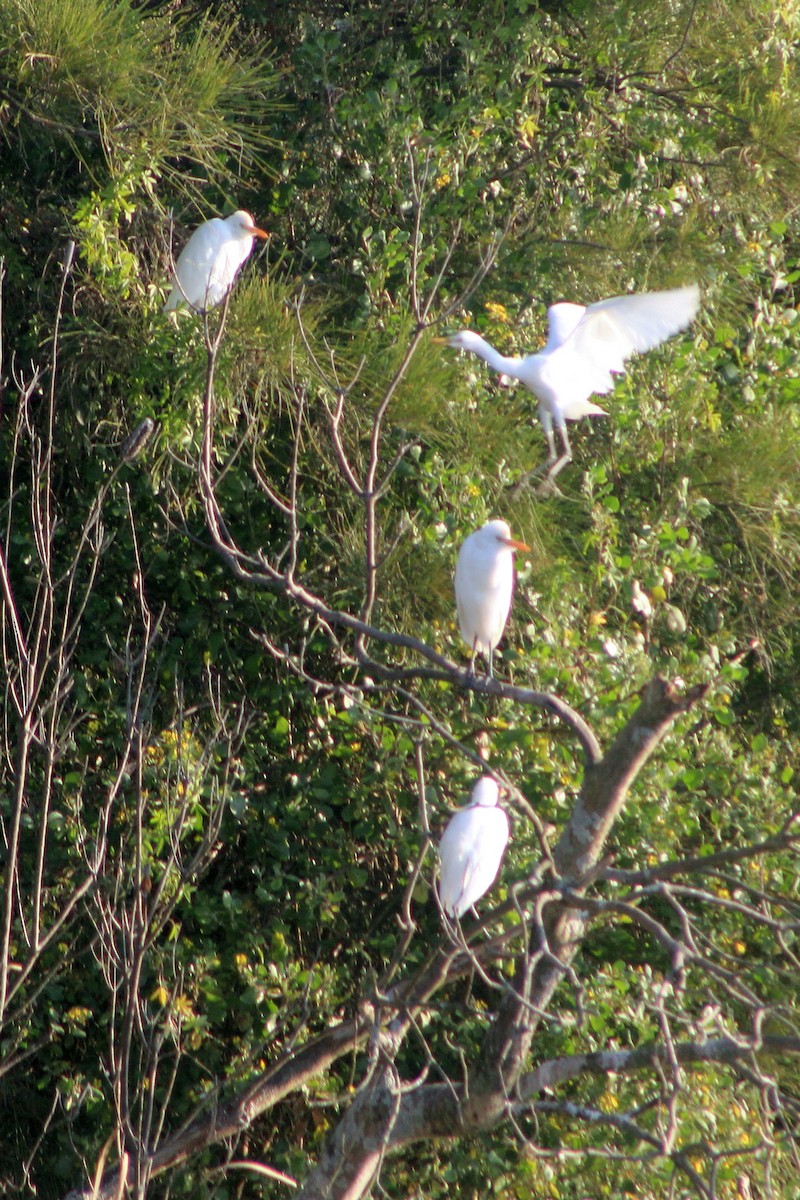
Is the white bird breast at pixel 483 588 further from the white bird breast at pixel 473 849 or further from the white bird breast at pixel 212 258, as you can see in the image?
the white bird breast at pixel 212 258

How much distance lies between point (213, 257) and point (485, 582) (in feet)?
3.49

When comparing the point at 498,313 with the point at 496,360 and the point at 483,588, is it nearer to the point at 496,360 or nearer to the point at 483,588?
the point at 496,360

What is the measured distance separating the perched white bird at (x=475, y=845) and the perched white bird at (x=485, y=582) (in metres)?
0.28

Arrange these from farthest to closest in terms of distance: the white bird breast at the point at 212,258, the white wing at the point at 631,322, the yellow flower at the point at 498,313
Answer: the yellow flower at the point at 498,313
the white bird breast at the point at 212,258
the white wing at the point at 631,322

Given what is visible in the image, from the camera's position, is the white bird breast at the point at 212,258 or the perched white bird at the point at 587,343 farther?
the white bird breast at the point at 212,258

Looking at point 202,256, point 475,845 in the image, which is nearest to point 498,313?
point 202,256

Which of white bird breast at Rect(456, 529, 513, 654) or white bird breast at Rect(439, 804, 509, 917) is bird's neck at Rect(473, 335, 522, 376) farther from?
white bird breast at Rect(439, 804, 509, 917)

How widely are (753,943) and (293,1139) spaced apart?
1.15 m

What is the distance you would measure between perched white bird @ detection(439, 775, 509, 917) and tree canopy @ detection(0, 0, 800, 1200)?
109 millimetres

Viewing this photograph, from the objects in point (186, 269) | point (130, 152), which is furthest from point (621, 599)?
point (130, 152)

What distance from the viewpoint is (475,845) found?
2.82 m

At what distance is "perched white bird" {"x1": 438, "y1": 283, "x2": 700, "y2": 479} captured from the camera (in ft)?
9.12

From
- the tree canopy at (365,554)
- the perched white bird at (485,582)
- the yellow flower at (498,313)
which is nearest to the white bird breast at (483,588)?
the perched white bird at (485,582)

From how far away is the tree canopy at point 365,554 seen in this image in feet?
9.58
